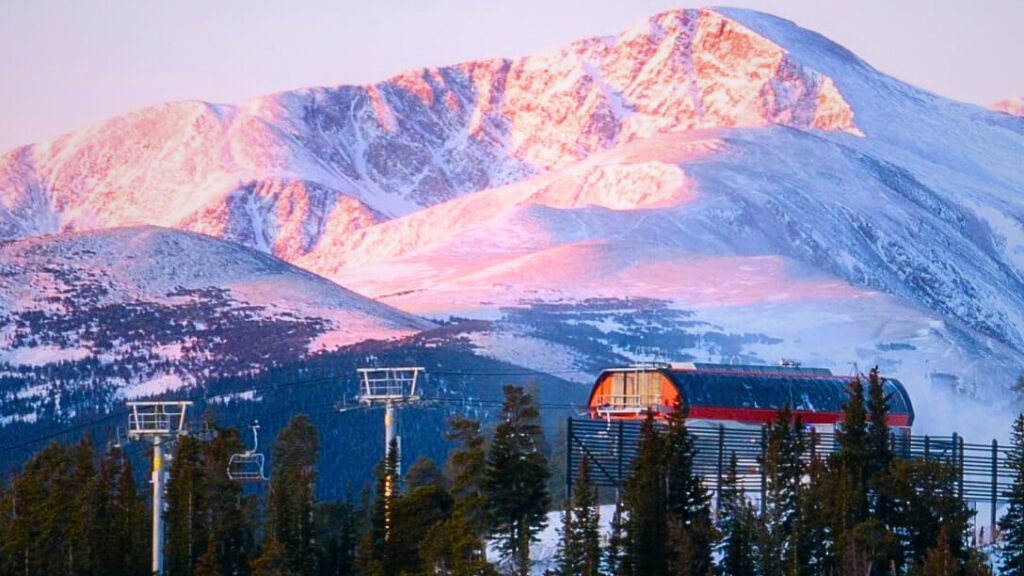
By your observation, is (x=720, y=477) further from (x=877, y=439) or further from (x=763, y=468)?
(x=877, y=439)

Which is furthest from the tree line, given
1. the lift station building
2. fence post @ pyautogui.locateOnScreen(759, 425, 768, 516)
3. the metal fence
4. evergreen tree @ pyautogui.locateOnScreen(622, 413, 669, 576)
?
the lift station building

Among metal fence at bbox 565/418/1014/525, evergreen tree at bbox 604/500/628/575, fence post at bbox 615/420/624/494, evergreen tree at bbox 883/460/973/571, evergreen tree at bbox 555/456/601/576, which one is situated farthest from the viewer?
metal fence at bbox 565/418/1014/525

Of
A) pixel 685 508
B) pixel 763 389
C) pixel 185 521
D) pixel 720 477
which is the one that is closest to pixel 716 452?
pixel 763 389

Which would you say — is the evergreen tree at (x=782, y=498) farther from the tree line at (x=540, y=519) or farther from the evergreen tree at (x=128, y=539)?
the evergreen tree at (x=128, y=539)

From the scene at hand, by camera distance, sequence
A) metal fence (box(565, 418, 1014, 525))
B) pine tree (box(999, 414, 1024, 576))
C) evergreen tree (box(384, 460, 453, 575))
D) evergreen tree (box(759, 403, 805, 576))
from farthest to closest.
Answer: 1. metal fence (box(565, 418, 1014, 525))
2. evergreen tree (box(384, 460, 453, 575))
3. pine tree (box(999, 414, 1024, 576))
4. evergreen tree (box(759, 403, 805, 576))

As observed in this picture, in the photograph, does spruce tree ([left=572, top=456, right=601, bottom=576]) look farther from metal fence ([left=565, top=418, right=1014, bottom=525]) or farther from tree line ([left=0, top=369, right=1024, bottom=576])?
metal fence ([left=565, top=418, right=1014, bottom=525])

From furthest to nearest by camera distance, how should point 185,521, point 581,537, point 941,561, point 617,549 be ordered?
point 185,521
point 617,549
point 581,537
point 941,561

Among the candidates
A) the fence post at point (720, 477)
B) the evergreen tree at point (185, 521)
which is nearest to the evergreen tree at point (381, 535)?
the evergreen tree at point (185, 521)
